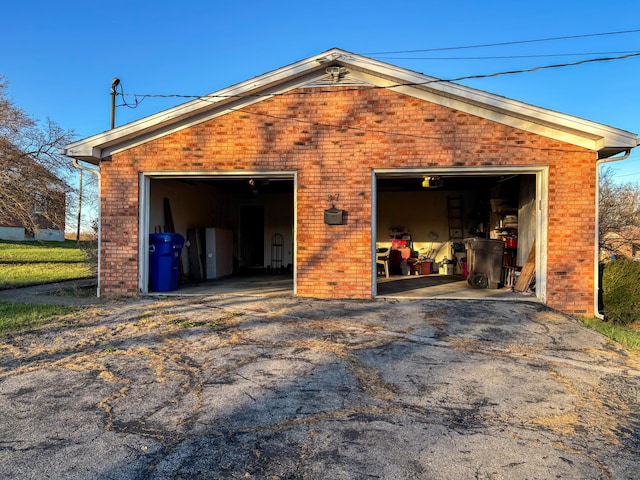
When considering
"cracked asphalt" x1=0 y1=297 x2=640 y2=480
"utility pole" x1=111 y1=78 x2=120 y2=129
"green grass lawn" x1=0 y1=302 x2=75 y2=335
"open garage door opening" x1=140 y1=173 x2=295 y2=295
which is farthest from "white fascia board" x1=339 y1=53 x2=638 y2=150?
"utility pole" x1=111 y1=78 x2=120 y2=129

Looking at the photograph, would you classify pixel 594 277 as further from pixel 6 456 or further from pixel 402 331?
pixel 6 456

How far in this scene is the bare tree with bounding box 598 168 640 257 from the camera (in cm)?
1639

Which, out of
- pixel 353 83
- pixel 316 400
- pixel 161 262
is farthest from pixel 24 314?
pixel 353 83

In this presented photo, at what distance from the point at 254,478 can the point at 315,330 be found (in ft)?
12.6

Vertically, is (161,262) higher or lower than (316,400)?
higher

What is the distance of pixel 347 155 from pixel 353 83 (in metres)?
1.42

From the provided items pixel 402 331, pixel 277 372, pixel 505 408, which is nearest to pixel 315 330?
pixel 402 331

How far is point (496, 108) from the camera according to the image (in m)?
8.30

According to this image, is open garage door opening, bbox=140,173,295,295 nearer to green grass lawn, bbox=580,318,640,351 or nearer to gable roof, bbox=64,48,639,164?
gable roof, bbox=64,48,639,164

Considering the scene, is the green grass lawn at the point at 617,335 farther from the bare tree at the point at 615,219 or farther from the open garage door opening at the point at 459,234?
the bare tree at the point at 615,219

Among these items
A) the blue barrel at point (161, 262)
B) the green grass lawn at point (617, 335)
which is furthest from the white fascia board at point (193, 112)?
the green grass lawn at point (617, 335)

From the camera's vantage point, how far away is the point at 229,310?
7.86m

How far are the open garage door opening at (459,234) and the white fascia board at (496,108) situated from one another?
0.92m

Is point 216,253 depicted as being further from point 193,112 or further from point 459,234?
point 459,234
